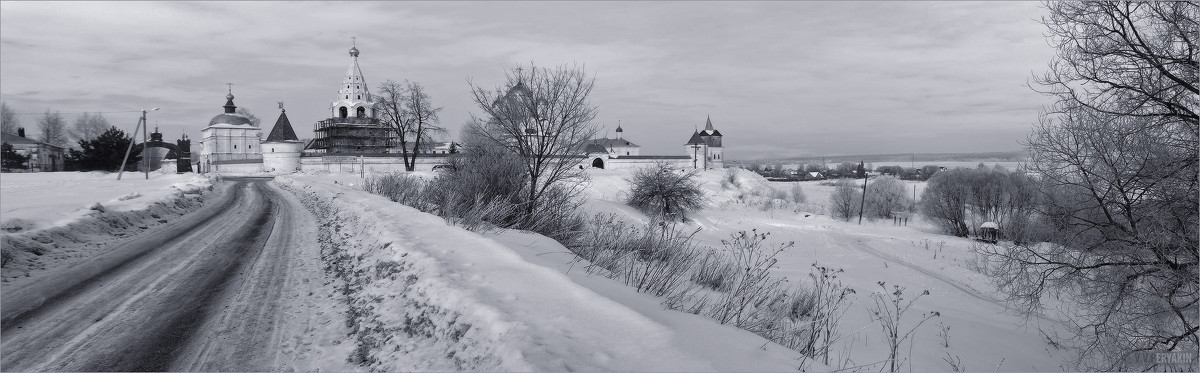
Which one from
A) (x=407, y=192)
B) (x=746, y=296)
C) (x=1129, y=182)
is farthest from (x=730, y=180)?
(x=746, y=296)

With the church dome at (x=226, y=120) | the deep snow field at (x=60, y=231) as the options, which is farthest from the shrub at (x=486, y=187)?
the church dome at (x=226, y=120)

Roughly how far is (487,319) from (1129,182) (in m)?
9.43

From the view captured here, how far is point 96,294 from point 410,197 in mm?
9154

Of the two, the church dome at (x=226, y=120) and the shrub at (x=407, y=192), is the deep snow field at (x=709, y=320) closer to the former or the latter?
the shrub at (x=407, y=192)

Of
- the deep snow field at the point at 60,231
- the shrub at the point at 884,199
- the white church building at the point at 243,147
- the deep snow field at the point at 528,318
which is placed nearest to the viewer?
the deep snow field at the point at 528,318

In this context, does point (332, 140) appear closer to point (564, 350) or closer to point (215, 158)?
point (215, 158)

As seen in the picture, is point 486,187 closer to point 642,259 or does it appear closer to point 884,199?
point 642,259

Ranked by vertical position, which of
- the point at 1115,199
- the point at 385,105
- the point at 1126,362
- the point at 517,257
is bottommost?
the point at 1126,362

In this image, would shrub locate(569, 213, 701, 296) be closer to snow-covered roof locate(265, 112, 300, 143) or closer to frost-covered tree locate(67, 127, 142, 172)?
frost-covered tree locate(67, 127, 142, 172)

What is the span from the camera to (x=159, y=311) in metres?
5.64

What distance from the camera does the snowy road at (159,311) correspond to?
172 inches

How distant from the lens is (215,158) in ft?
233

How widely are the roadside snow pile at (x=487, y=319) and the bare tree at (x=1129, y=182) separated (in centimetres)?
778

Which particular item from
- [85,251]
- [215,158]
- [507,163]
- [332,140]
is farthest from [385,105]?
[85,251]
